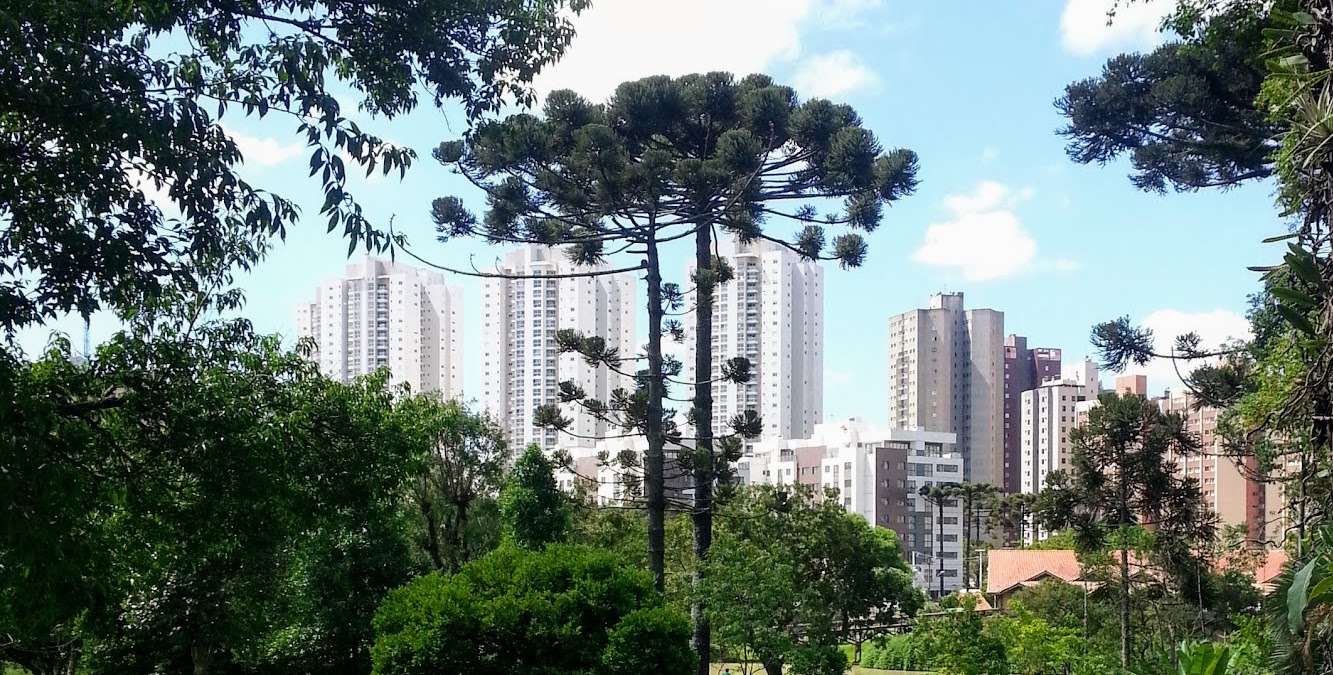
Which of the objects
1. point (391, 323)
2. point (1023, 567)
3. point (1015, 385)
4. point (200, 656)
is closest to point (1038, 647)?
point (200, 656)

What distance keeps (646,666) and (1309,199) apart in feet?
23.5

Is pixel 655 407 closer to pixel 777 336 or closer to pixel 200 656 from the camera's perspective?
pixel 200 656

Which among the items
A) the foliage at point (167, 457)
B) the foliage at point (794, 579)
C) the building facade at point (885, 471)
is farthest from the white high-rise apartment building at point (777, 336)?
the foliage at point (167, 457)

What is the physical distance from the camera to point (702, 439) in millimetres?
14719

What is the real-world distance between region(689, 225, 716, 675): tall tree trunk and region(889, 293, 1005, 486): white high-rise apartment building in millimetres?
48088

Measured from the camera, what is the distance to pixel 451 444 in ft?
52.6

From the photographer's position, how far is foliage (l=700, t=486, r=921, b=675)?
13.1m

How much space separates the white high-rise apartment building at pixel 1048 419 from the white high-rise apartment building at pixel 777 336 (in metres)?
10.5

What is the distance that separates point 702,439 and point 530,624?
18.1ft

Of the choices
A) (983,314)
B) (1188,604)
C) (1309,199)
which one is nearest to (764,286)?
(983,314)

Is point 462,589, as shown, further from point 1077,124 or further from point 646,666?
point 1077,124

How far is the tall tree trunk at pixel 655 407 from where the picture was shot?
14.0 metres

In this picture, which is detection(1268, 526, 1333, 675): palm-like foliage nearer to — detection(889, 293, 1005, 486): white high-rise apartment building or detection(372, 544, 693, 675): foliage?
detection(372, 544, 693, 675): foliage

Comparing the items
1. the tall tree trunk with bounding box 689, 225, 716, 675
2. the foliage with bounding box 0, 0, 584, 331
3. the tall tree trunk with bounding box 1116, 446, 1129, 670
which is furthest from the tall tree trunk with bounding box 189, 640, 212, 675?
the tall tree trunk with bounding box 1116, 446, 1129, 670
